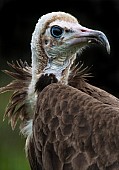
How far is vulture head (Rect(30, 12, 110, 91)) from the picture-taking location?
747cm

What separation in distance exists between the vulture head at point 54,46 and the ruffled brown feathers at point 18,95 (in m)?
0.14

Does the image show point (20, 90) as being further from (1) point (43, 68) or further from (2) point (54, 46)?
(2) point (54, 46)

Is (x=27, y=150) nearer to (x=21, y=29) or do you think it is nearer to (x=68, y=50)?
(x=68, y=50)

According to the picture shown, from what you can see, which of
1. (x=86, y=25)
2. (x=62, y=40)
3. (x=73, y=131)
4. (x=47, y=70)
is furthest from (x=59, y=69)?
(x=86, y=25)

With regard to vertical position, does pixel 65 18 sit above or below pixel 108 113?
above

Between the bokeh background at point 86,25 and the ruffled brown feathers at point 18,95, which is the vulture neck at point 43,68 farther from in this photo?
the bokeh background at point 86,25

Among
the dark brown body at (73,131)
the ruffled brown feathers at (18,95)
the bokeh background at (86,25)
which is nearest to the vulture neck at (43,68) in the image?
the ruffled brown feathers at (18,95)

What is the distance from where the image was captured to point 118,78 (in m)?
17.0

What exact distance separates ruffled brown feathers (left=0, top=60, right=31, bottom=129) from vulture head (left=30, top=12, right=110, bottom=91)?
0.47 ft

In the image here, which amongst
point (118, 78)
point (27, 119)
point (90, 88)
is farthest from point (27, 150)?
point (118, 78)

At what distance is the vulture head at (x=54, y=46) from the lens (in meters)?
7.47

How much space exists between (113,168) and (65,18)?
136 cm

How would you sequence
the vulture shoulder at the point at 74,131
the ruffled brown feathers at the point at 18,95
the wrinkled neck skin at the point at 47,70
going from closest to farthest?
1. the vulture shoulder at the point at 74,131
2. the wrinkled neck skin at the point at 47,70
3. the ruffled brown feathers at the point at 18,95

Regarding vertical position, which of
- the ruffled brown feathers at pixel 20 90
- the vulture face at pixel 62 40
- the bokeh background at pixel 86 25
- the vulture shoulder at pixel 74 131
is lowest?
the vulture shoulder at pixel 74 131
